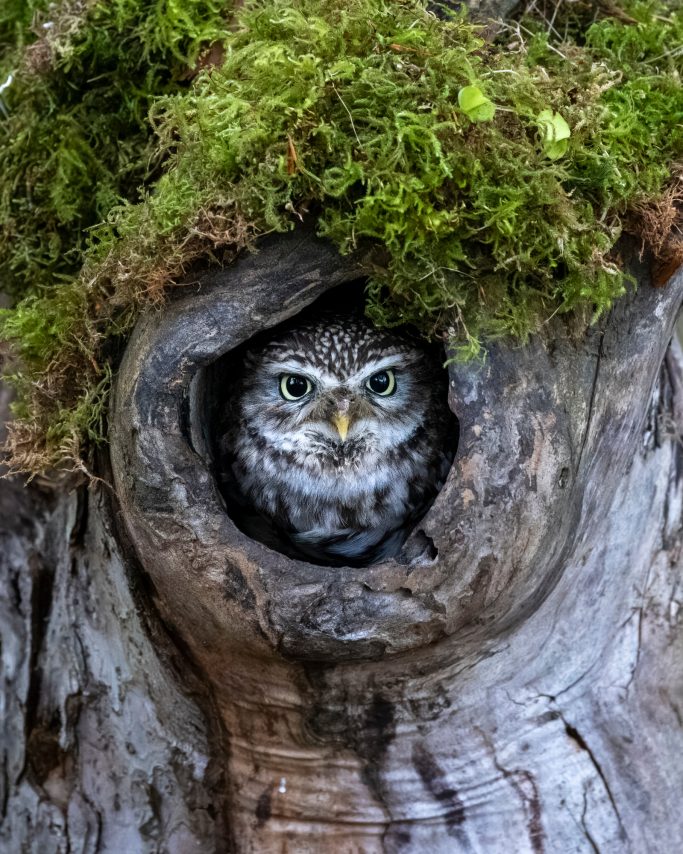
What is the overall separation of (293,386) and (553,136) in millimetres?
1184

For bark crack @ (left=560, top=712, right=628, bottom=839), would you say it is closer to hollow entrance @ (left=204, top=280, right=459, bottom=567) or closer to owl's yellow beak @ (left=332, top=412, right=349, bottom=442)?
hollow entrance @ (left=204, top=280, right=459, bottom=567)

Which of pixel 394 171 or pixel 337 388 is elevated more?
pixel 394 171

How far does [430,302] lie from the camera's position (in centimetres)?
234

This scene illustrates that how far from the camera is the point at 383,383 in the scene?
3008 millimetres

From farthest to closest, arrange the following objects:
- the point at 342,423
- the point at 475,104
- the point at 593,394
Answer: the point at 342,423
the point at 593,394
the point at 475,104

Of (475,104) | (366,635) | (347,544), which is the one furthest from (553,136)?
(347,544)

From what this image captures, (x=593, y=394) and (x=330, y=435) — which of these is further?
(x=330, y=435)

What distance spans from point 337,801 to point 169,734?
566mm

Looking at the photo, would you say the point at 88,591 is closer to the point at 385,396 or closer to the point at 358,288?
the point at 385,396

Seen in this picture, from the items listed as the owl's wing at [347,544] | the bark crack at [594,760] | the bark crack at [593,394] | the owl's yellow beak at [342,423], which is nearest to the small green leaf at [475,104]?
the bark crack at [593,394]

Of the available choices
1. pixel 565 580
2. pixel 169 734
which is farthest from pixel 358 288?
pixel 169 734

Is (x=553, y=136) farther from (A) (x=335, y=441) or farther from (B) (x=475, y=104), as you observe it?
(A) (x=335, y=441)

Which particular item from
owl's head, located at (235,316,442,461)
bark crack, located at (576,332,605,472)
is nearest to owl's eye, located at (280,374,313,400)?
owl's head, located at (235,316,442,461)

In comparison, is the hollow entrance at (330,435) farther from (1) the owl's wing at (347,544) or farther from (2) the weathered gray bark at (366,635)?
(2) the weathered gray bark at (366,635)
